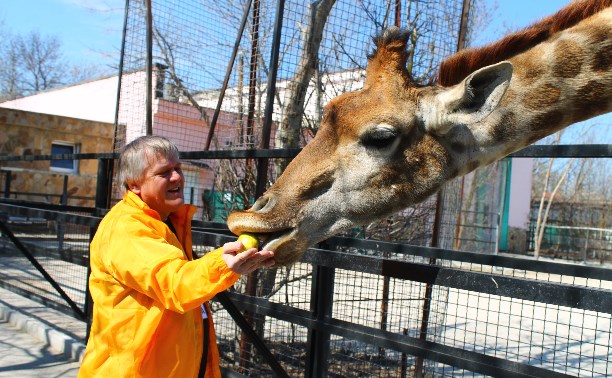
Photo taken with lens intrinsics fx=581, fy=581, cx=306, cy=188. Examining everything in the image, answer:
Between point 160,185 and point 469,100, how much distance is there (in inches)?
52.2

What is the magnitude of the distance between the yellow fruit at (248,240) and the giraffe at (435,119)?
21 cm

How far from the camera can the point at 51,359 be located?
5117 mm

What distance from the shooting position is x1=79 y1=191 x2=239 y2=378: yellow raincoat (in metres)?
2.06

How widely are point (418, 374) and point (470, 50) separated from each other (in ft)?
8.13

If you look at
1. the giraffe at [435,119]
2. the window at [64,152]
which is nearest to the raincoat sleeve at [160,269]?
the giraffe at [435,119]

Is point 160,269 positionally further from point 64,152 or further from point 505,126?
point 64,152

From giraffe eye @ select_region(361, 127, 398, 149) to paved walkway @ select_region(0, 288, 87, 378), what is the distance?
360 cm

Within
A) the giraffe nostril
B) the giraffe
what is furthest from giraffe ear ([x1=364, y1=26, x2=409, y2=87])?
the giraffe nostril

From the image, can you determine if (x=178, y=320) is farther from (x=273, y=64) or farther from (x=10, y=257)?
(x=10, y=257)

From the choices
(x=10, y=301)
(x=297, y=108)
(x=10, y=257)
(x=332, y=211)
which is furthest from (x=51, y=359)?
(x=10, y=257)

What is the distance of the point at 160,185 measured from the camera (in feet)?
7.91

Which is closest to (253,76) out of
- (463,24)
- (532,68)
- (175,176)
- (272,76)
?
(272,76)

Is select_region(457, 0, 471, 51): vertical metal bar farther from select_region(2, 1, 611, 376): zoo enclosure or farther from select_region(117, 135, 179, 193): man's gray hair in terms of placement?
select_region(117, 135, 179, 193): man's gray hair

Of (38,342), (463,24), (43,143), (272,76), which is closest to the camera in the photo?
(272,76)
